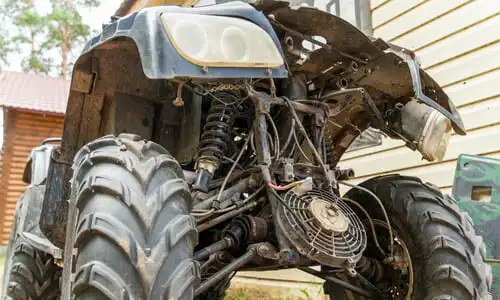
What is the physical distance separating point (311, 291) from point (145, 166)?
3663mm

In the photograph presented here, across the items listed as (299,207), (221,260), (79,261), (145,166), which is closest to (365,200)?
(299,207)

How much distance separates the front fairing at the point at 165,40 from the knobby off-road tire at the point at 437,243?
1014 mm

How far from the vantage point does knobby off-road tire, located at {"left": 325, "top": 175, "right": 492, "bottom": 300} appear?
202 cm

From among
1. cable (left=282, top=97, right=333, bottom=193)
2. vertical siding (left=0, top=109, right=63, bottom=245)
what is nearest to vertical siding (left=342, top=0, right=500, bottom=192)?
cable (left=282, top=97, right=333, bottom=193)

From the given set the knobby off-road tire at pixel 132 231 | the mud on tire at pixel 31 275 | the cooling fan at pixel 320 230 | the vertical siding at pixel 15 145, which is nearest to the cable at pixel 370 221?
the cooling fan at pixel 320 230

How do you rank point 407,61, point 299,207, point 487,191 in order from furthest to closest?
point 487,191 < point 407,61 < point 299,207

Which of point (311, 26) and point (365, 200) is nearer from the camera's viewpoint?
point (311, 26)

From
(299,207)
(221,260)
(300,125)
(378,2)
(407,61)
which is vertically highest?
(378,2)

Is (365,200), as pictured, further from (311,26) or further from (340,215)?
(311,26)

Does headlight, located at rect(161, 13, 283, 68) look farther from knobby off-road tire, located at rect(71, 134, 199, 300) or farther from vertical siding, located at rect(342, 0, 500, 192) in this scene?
vertical siding, located at rect(342, 0, 500, 192)

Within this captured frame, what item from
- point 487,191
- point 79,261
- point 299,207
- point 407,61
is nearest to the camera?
point 79,261

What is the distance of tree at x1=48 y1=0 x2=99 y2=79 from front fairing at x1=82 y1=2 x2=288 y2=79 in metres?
23.0

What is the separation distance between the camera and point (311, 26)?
2.10 metres

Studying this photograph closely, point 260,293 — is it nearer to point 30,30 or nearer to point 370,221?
point 370,221
